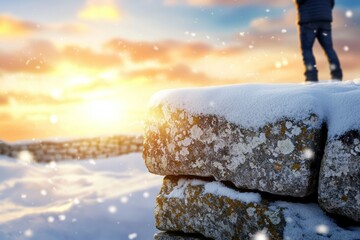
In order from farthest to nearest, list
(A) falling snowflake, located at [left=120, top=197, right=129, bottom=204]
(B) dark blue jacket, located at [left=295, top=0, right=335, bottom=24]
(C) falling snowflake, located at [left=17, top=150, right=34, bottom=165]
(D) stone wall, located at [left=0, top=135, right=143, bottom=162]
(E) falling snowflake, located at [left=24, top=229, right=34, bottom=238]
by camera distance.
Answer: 1. (D) stone wall, located at [left=0, top=135, right=143, bottom=162]
2. (C) falling snowflake, located at [left=17, top=150, right=34, bottom=165]
3. (A) falling snowflake, located at [left=120, top=197, right=129, bottom=204]
4. (B) dark blue jacket, located at [left=295, top=0, right=335, bottom=24]
5. (E) falling snowflake, located at [left=24, top=229, right=34, bottom=238]

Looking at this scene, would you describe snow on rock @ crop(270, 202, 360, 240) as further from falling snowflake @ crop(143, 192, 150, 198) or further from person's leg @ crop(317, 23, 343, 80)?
falling snowflake @ crop(143, 192, 150, 198)

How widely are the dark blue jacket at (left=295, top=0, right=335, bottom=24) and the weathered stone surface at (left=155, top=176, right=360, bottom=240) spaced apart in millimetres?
3769

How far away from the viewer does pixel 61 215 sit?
17.3ft

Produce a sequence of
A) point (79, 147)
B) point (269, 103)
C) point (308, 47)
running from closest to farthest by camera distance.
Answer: point (269, 103) < point (308, 47) < point (79, 147)

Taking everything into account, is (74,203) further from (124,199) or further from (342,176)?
(342,176)

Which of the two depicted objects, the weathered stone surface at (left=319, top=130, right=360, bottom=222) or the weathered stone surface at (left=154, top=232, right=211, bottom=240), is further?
the weathered stone surface at (left=154, top=232, right=211, bottom=240)

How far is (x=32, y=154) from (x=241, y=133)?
9.81 meters

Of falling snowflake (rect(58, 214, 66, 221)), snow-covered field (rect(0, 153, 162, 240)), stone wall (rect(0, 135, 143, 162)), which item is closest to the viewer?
snow-covered field (rect(0, 153, 162, 240))

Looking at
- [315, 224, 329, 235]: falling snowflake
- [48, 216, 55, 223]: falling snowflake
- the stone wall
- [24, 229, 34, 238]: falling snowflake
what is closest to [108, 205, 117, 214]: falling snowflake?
[48, 216, 55, 223]: falling snowflake

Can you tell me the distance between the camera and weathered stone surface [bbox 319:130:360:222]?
1.64 metres

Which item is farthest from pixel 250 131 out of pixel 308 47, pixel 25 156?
pixel 25 156

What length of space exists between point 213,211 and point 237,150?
0.43 m

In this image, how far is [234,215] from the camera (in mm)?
2025

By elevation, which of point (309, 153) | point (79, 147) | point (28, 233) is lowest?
point (28, 233)
